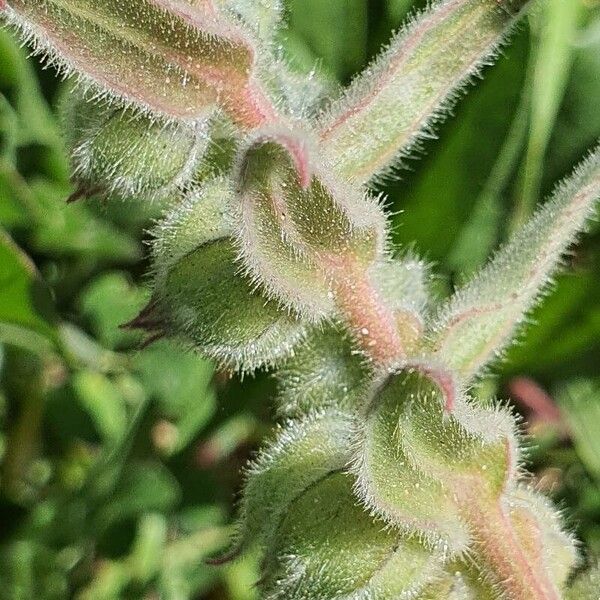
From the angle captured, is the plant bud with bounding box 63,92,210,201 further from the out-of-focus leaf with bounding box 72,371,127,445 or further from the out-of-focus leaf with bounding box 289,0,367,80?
the out-of-focus leaf with bounding box 72,371,127,445

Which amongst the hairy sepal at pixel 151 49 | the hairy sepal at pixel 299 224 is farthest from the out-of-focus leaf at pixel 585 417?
the hairy sepal at pixel 151 49

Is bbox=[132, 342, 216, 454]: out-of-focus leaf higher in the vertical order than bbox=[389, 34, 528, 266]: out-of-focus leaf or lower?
lower

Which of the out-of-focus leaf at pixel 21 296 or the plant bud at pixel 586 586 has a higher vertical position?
the plant bud at pixel 586 586

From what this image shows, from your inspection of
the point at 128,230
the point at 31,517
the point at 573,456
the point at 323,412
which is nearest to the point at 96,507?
the point at 31,517

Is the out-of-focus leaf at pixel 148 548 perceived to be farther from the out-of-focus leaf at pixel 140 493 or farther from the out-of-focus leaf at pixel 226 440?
the out-of-focus leaf at pixel 226 440

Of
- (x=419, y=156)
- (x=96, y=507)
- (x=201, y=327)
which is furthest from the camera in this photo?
(x=96, y=507)

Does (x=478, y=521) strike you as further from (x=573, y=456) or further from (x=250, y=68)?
(x=573, y=456)

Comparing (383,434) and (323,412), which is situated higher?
(383,434)

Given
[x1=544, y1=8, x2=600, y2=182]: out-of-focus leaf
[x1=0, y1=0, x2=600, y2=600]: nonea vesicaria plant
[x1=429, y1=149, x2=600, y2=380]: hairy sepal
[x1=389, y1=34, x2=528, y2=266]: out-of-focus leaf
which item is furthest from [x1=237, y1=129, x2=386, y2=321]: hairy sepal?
[x1=544, y1=8, x2=600, y2=182]: out-of-focus leaf
